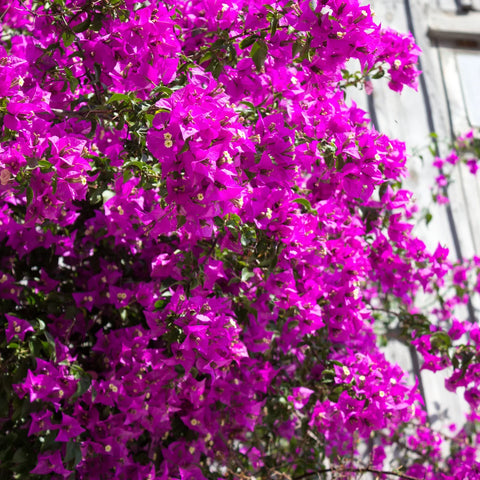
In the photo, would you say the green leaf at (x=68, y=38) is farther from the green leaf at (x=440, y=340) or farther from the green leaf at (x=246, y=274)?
the green leaf at (x=440, y=340)

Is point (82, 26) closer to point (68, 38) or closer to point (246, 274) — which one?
point (68, 38)

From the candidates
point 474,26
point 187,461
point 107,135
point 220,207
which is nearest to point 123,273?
point 107,135

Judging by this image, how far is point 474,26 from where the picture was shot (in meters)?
2.96

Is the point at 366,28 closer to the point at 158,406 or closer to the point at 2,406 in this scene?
the point at 158,406

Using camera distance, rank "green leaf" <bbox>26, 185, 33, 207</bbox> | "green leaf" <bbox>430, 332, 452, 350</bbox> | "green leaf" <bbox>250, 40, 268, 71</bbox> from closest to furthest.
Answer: "green leaf" <bbox>26, 185, 33, 207</bbox> < "green leaf" <bbox>250, 40, 268, 71</bbox> < "green leaf" <bbox>430, 332, 452, 350</bbox>

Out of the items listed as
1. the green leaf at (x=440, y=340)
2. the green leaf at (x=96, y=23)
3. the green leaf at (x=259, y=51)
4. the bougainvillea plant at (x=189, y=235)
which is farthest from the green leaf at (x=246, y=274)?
the green leaf at (x=440, y=340)

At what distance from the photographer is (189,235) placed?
1395 millimetres

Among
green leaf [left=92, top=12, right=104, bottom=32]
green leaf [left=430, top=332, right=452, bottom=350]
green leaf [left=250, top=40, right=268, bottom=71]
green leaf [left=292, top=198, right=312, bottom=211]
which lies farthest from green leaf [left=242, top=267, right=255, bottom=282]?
green leaf [left=430, top=332, right=452, bottom=350]

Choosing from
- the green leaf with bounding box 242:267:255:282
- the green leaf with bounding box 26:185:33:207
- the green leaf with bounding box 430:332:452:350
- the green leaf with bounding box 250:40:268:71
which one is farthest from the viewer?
the green leaf with bounding box 430:332:452:350

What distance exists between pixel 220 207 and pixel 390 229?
2.98 feet

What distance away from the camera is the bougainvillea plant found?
1.12 m

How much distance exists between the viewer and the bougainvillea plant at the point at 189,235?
112 centimetres

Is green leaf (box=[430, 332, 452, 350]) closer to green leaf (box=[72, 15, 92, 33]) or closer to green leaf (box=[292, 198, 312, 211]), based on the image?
green leaf (box=[292, 198, 312, 211])

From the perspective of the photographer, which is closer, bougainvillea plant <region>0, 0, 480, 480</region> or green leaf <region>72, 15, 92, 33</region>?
bougainvillea plant <region>0, 0, 480, 480</region>
